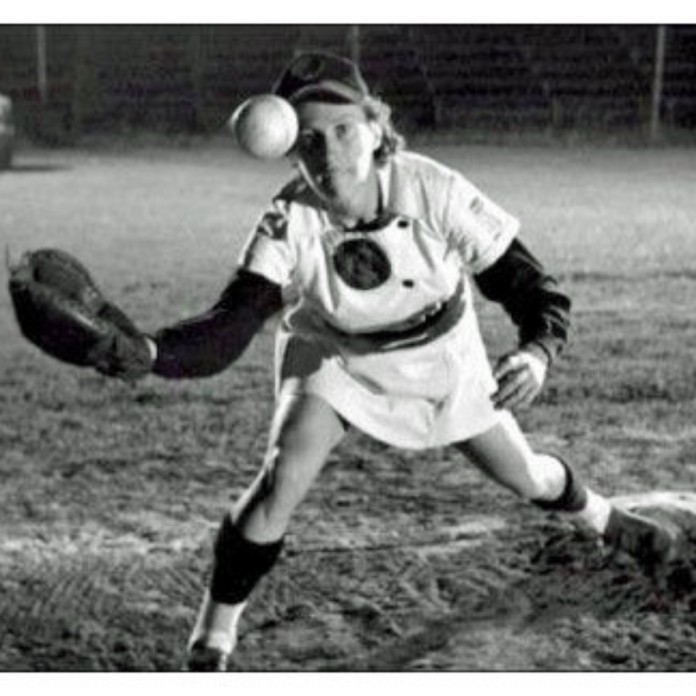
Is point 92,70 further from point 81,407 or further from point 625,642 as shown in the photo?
point 625,642

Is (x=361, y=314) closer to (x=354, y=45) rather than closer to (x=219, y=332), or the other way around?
(x=219, y=332)

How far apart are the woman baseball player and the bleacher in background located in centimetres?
119

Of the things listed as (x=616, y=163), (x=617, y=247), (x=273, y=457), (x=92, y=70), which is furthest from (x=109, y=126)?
(x=273, y=457)

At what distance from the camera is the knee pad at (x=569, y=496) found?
10.00 ft

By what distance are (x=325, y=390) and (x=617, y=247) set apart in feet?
11.5

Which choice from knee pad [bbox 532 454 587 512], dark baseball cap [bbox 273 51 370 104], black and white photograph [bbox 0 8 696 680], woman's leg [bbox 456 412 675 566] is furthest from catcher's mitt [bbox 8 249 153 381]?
knee pad [bbox 532 454 587 512]

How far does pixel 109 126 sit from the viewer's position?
5539 millimetres

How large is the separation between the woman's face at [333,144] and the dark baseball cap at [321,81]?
0.07 feet


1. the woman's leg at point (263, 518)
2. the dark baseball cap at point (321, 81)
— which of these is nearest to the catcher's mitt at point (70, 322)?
the woman's leg at point (263, 518)

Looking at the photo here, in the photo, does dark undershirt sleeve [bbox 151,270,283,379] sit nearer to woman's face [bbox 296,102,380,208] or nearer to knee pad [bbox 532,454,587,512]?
woman's face [bbox 296,102,380,208]

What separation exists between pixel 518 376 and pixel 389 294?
362mm

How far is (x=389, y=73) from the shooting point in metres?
4.50

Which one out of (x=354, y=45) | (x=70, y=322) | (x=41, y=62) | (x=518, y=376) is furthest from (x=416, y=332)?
(x=41, y=62)

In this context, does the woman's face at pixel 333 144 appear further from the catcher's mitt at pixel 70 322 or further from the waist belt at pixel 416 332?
the catcher's mitt at pixel 70 322
